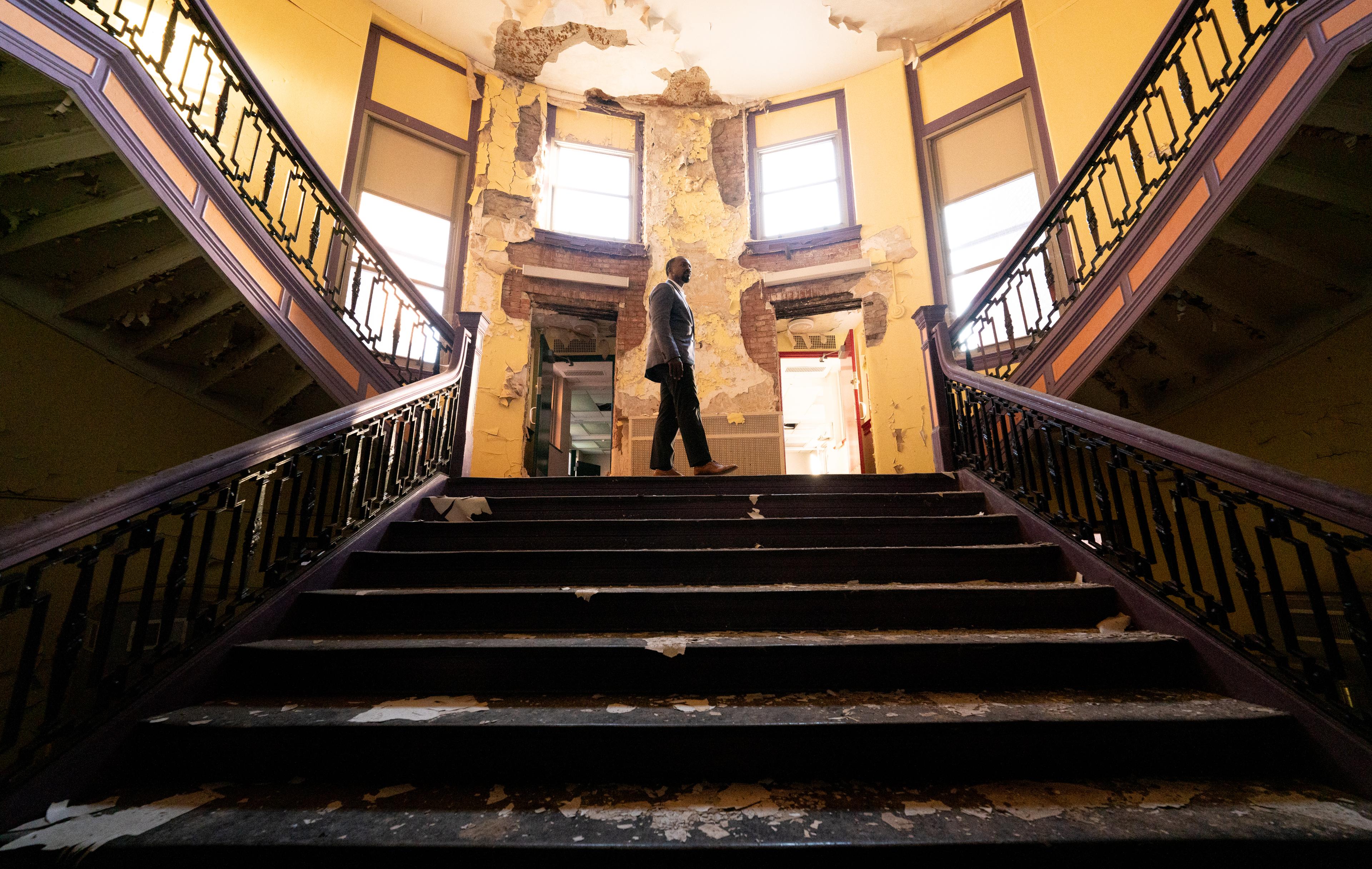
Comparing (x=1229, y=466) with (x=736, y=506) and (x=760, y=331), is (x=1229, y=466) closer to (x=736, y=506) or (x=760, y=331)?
(x=736, y=506)

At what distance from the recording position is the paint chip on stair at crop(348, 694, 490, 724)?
4.80ft

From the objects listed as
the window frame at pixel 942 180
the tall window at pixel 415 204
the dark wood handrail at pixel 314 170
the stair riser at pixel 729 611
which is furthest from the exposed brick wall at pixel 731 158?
the stair riser at pixel 729 611

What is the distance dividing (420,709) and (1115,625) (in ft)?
7.17

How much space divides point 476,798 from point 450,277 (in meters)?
6.14

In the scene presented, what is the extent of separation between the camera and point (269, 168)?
11.0 ft

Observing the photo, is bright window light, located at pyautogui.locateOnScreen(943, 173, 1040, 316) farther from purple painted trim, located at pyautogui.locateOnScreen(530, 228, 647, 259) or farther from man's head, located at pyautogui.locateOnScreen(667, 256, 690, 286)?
purple painted trim, located at pyautogui.locateOnScreen(530, 228, 647, 259)

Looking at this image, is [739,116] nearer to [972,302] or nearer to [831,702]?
[972,302]

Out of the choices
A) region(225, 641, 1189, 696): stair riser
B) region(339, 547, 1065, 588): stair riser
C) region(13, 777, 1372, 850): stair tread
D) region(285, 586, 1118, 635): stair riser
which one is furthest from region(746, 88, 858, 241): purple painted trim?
region(13, 777, 1372, 850): stair tread

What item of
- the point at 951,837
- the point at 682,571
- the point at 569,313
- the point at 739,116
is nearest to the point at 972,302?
the point at 682,571

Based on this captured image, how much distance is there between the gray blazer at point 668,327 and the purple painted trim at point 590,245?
3.17 meters

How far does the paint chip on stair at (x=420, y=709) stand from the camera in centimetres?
146

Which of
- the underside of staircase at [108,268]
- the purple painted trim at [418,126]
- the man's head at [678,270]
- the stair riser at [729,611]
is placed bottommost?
the stair riser at [729,611]

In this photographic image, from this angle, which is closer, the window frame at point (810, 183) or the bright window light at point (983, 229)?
the bright window light at point (983, 229)

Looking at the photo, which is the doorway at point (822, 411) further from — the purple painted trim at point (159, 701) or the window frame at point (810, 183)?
the purple painted trim at point (159, 701)
